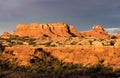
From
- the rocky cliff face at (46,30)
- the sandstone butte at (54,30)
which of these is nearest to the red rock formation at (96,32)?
the sandstone butte at (54,30)

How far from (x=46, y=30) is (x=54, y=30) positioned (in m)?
3.63

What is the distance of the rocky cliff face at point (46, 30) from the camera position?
451ft

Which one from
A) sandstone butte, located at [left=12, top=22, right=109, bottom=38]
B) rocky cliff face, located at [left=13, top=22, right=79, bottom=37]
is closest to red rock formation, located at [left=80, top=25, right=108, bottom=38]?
sandstone butte, located at [left=12, top=22, right=109, bottom=38]

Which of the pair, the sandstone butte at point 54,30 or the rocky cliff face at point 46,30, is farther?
the sandstone butte at point 54,30

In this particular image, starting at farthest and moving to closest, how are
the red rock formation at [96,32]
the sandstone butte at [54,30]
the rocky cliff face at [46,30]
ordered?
the red rock formation at [96,32], the sandstone butte at [54,30], the rocky cliff face at [46,30]

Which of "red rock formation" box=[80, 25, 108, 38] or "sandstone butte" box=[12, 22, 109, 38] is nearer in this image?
"sandstone butte" box=[12, 22, 109, 38]

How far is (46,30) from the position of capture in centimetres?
13850

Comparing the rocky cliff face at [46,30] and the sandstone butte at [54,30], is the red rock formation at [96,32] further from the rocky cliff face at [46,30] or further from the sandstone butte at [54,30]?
the rocky cliff face at [46,30]

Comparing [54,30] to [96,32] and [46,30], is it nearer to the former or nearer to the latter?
[46,30]

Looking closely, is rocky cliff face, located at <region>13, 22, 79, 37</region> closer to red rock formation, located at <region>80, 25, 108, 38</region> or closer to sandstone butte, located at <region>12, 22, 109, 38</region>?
sandstone butte, located at <region>12, 22, 109, 38</region>

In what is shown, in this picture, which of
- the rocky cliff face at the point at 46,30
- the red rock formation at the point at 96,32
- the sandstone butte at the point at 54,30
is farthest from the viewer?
the red rock formation at the point at 96,32

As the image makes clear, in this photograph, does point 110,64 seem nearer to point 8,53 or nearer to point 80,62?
point 80,62

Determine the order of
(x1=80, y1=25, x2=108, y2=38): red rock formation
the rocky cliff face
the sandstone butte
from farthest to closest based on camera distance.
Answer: (x1=80, y1=25, x2=108, y2=38): red rock formation → the sandstone butte → the rocky cliff face

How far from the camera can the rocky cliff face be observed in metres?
137
